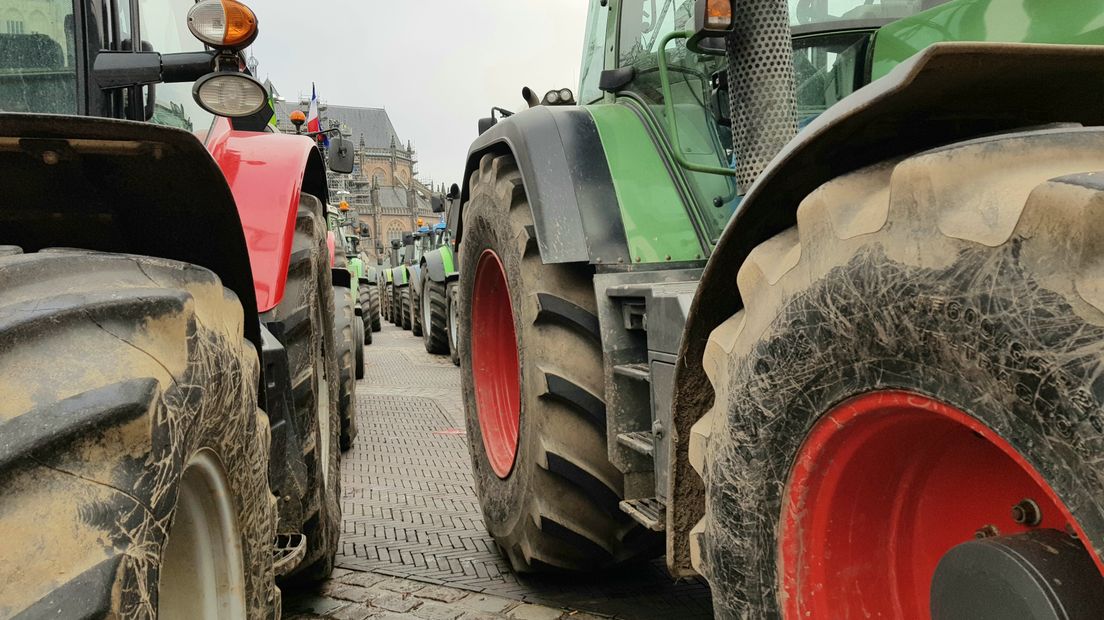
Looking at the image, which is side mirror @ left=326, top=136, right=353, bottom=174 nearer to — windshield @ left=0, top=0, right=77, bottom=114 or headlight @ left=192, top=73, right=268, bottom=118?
headlight @ left=192, top=73, right=268, bottom=118

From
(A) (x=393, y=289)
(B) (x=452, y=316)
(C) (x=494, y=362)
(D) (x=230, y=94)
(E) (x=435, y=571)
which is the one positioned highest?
(D) (x=230, y=94)

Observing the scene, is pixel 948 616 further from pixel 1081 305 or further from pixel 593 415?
pixel 593 415

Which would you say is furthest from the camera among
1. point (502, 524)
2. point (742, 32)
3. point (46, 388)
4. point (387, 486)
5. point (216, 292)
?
point (387, 486)

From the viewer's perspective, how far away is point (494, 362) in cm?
387

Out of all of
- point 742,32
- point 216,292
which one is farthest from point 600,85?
point 216,292

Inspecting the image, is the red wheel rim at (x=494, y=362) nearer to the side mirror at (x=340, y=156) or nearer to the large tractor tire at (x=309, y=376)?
the large tractor tire at (x=309, y=376)

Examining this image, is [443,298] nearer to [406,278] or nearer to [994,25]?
[406,278]

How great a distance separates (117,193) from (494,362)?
240 centimetres

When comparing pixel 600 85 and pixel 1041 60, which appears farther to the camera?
pixel 600 85

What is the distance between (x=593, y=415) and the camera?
2768 mm

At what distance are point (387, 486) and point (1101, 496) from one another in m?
4.65

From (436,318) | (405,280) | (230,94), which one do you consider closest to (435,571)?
(230,94)

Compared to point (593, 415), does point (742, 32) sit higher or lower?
higher

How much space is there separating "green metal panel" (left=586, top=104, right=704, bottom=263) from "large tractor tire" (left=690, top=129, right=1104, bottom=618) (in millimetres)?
987
